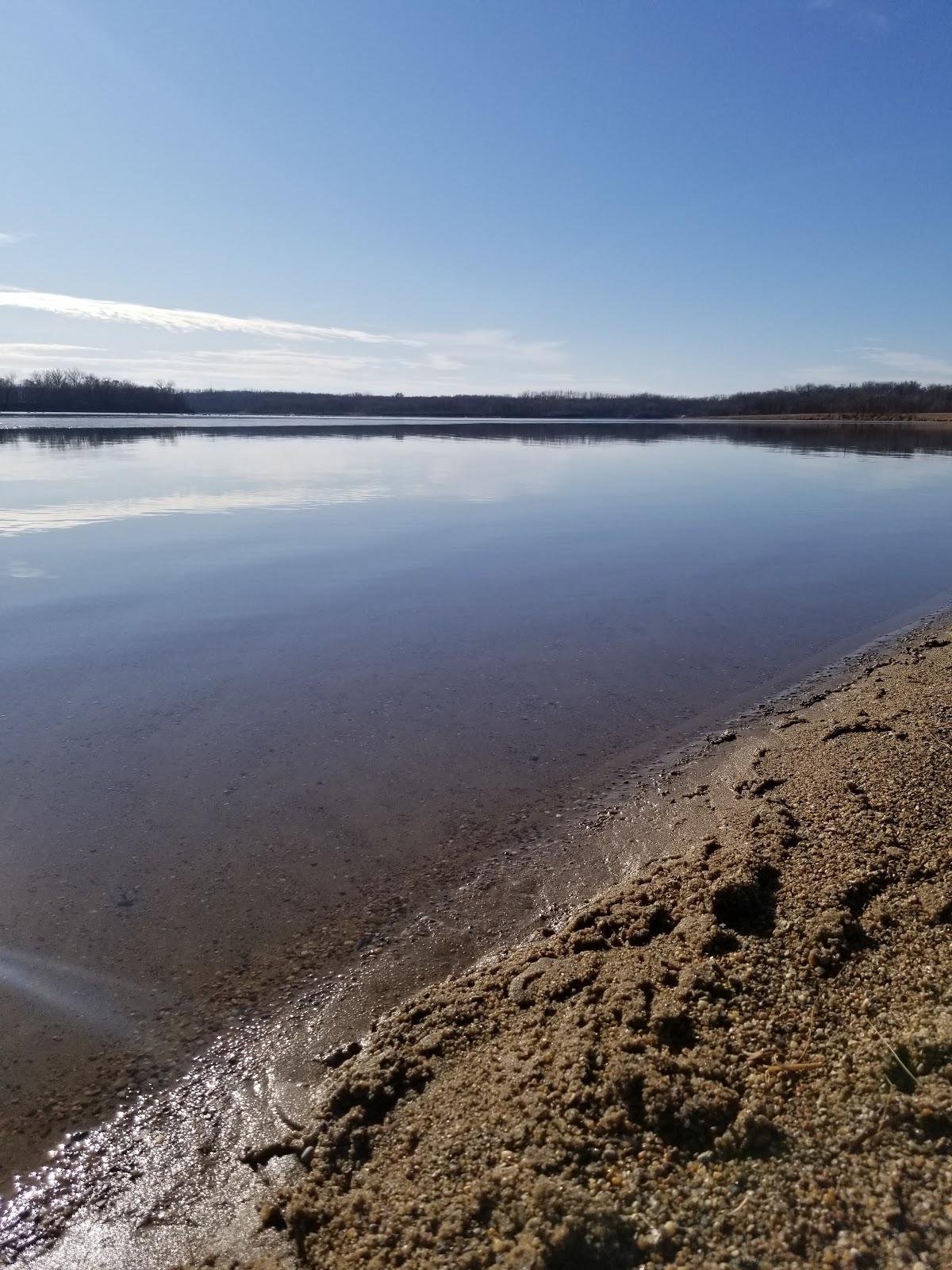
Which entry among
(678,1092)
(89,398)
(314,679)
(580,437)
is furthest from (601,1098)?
(89,398)

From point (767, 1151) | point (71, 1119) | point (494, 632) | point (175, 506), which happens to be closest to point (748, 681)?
point (494, 632)

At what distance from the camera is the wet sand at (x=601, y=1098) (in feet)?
7.47

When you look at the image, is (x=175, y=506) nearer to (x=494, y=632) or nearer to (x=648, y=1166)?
(x=494, y=632)

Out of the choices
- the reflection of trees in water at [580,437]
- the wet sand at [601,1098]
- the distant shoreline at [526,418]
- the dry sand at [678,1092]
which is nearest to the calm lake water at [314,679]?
the wet sand at [601,1098]

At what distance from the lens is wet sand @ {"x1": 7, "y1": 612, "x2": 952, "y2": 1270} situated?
2277 mm

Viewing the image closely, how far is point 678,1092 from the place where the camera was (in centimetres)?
264

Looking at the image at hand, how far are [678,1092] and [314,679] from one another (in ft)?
20.0

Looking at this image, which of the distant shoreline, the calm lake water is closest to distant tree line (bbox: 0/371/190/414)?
the distant shoreline

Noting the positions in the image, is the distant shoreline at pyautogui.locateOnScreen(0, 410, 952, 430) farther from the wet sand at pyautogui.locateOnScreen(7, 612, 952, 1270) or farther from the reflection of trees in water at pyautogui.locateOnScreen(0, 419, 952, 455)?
the wet sand at pyautogui.locateOnScreen(7, 612, 952, 1270)

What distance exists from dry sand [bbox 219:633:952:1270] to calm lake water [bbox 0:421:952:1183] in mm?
1385

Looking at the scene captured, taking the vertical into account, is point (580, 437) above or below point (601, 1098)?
above

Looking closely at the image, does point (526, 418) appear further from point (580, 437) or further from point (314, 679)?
point (314, 679)

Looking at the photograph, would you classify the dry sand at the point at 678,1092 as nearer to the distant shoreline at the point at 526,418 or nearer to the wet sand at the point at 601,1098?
the wet sand at the point at 601,1098

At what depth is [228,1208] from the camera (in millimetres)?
2785
